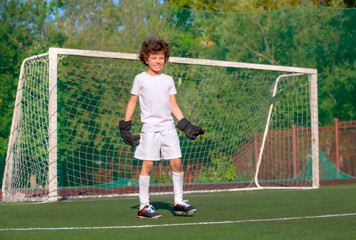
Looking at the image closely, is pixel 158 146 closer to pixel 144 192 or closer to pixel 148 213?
pixel 144 192

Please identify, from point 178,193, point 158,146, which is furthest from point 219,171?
point 158,146

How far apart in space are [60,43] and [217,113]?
3.86 meters

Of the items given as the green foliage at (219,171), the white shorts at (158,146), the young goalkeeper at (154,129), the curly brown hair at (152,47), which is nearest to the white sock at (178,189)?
the young goalkeeper at (154,129)

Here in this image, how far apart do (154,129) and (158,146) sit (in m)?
0.16

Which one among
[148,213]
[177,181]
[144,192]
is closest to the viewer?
[148,213]

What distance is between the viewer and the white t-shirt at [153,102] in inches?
200

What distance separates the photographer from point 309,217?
4918 millimetres

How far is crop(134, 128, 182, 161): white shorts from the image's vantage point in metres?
5.00

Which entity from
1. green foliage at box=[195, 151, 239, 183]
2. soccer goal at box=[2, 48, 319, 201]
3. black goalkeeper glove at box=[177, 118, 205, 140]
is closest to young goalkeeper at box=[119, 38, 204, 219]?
black goalkeeper glove at box=[177, 118, 205, 140]

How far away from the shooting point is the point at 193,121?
1079 centimetres

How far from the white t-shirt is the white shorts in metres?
0.06

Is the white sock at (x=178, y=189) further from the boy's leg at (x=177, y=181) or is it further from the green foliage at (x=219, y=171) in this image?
the green foliage at (x=219, y=171)

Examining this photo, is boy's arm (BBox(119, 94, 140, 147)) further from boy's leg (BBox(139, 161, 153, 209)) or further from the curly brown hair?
the curly brown hair

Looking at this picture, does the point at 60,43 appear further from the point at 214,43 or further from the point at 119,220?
the point at 119,220
